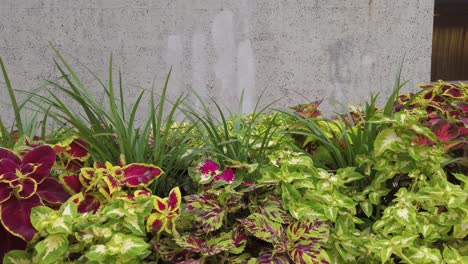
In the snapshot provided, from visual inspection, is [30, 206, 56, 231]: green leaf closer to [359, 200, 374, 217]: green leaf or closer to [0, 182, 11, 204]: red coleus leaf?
[0, 182, 11, 204]: red coleus leaf

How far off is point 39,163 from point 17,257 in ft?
0.64

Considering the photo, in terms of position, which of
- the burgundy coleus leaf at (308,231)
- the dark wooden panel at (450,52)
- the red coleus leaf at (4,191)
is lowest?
the dark wooden panel at (450,52)

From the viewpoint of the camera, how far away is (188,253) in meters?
0.98

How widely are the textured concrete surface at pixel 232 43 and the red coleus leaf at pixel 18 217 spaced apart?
91.4 inches

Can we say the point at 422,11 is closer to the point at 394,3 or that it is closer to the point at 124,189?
the point at 394,3

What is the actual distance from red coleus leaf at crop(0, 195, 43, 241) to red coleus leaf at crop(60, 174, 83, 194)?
137 mm

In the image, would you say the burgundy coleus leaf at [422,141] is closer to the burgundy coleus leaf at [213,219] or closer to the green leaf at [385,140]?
the green leaf at [385,140]

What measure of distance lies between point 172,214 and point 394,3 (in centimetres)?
332

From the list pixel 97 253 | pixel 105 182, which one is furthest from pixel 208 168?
pixel 97 253

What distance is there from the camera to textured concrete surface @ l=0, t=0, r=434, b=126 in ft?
11.1

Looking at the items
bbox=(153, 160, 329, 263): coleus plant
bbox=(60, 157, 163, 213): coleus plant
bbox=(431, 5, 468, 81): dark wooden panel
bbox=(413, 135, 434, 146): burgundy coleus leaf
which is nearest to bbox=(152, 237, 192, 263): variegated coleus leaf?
bbox=(153, 160, 329, 263): coleus plant

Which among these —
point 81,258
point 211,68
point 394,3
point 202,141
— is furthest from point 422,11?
point 81,258

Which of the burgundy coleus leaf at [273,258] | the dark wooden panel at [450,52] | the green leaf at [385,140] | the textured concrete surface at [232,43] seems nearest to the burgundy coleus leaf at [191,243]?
the burgundy coleus leaf at [273,258]

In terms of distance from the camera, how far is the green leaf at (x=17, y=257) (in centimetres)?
91
